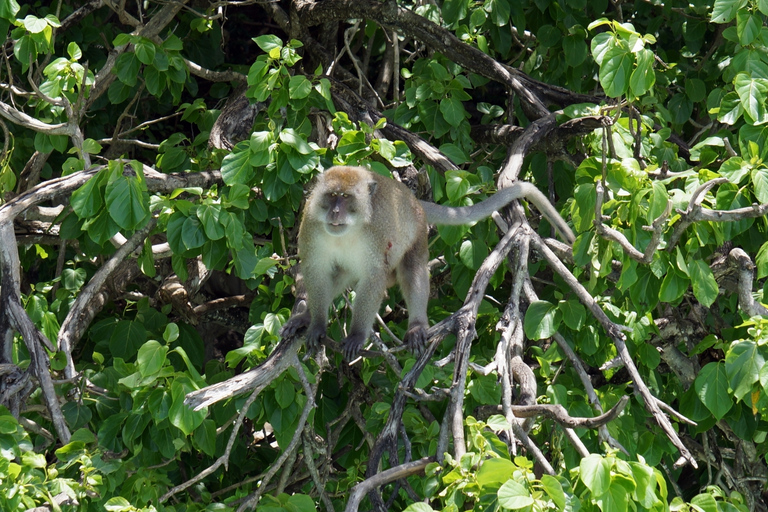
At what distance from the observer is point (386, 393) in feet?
16.3

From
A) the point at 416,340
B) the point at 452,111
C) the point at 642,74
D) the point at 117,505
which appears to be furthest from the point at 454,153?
the point at 117,505

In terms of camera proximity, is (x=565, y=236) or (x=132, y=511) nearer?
(x=132, y=511)

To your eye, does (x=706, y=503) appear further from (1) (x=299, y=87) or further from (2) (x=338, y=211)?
(1) (x=299, y=87)

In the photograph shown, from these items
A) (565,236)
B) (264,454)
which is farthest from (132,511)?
(565,236)

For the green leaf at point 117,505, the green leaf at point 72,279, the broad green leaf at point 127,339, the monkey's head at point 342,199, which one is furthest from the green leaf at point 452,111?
the green leaf at point 117,505

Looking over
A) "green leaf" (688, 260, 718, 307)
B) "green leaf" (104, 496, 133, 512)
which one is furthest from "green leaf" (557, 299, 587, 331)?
"green leaf" (104, 496, 133, 512)

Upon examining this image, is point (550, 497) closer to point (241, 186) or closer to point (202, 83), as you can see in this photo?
point (241, 186)

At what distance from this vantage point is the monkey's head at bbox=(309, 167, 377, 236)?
4.55m

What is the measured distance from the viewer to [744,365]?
A: 3.94 m

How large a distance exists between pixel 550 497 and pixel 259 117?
11.7 feet

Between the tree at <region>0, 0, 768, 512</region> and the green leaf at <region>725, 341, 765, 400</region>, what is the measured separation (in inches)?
0.5

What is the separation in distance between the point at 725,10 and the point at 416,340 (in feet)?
7.81

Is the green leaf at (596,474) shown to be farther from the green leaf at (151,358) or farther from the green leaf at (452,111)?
the green leaf at (452,111)

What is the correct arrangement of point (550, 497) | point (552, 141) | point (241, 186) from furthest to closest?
point (552, 141) < point (241, 186) < point (550, 497)
